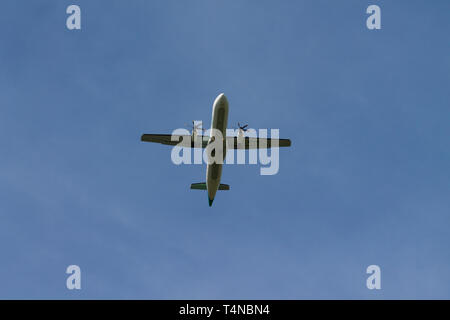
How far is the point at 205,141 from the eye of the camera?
56.6 meters

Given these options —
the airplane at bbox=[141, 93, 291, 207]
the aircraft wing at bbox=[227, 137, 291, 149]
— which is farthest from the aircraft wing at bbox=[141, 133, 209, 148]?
the aircraft wing at bbox=[227, 137, 291, 149]

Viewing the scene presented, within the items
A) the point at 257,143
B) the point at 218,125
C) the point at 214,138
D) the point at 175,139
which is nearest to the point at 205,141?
the point at 175,139

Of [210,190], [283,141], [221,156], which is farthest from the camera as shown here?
[283,141]

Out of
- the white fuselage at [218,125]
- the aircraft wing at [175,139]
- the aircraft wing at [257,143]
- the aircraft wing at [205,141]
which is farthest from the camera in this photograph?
the aircraft wing at [257,143]

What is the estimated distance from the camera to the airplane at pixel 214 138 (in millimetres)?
49734

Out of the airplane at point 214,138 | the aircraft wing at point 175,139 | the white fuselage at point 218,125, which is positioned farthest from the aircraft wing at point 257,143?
the white fuselage at point 218,125

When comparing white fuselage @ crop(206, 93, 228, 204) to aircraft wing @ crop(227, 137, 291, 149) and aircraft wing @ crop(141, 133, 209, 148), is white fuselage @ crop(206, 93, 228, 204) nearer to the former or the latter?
aircraft wing @ crop(141, 133, 209, 148)

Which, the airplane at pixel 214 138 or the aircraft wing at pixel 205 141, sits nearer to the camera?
the airplane at pixel 214 138

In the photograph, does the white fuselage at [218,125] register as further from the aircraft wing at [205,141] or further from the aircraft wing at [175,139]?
the aircraft wing at [205,141]
